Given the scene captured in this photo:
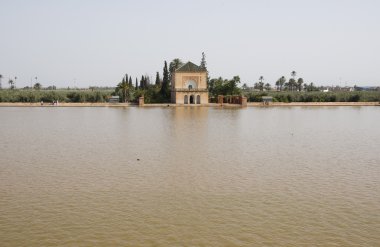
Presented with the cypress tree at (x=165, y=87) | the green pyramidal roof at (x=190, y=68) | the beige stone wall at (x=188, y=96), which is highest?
the green pyramidal roof at (x=190, y=68)

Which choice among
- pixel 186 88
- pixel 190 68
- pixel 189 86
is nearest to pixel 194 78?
pixel 189 86

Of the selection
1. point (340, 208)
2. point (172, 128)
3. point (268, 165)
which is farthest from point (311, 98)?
point (340, 208)

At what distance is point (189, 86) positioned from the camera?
57625 millimetres

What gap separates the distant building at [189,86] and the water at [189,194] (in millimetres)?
36850

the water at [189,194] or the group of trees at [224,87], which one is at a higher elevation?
the group of trees at [224,87]

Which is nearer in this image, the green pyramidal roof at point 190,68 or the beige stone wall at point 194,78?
the beige stone wall at point 194,78

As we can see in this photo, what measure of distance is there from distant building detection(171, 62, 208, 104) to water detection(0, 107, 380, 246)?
36850mm

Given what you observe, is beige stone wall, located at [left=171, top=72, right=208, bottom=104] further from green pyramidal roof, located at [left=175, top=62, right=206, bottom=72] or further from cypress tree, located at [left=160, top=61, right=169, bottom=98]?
cypress tree, located at [left=160, top=61, right=169, bottom=98]

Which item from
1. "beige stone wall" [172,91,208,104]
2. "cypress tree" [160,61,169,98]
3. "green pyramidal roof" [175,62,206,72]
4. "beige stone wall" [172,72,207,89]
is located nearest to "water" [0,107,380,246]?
"beige stone wall" [172,91,208,104]

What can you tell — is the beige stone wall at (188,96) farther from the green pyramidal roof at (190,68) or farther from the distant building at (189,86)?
the green pyramidal roof at (190,68)

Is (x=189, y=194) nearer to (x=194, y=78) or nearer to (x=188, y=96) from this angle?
(x=188, y=96)

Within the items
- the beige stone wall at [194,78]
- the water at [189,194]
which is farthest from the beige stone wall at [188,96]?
the water at [189,194]

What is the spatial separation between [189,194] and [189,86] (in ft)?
157

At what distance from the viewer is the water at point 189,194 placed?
7.66m
